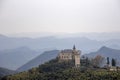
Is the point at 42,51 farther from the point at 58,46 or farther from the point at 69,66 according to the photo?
the point at 69,66

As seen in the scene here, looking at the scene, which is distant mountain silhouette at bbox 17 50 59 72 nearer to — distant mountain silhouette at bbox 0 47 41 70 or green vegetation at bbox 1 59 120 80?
distant mountain silhouette at bbox 0 47 41 70

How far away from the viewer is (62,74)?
1073 cm

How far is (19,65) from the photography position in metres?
15.7

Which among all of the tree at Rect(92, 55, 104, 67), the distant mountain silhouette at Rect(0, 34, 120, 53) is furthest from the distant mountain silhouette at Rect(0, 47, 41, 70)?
the tree at Rect(92, 55, 104, 67)

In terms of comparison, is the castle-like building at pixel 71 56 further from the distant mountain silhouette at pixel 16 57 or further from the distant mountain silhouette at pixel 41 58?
the distant mountain silhouette at pixel 16 57

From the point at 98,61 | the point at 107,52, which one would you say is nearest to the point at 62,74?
the point at 98,61

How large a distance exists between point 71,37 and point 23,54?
4.82 metres

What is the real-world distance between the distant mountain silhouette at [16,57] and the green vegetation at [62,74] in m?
3.52

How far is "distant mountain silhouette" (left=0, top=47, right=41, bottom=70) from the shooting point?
596 inches

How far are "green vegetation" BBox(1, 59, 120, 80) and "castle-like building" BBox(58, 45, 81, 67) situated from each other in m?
0.19

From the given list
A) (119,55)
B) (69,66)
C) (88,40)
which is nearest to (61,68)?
(69,66)

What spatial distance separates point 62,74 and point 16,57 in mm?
5962

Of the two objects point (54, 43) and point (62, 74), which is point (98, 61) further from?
point (54, 43)

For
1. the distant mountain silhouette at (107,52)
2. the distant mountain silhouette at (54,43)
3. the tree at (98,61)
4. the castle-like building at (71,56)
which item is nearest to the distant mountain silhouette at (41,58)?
the distant mountain silhouette at (54,43)
